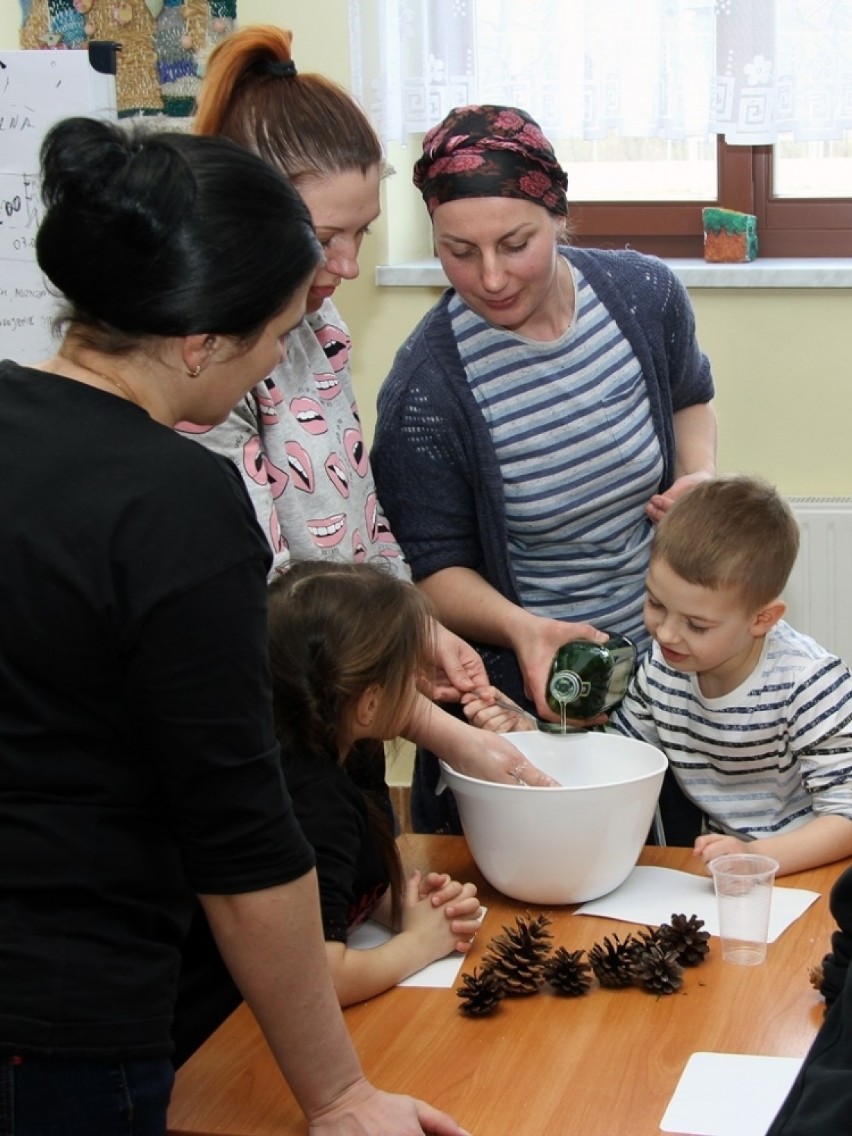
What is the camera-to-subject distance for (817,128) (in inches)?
109

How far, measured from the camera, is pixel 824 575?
294 cm

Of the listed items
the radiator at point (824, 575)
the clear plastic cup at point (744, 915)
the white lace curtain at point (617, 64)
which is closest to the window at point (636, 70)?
the white lace curtain at point (617, 64)

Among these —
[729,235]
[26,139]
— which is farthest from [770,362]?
[26,139]

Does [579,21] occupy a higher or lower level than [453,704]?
higher

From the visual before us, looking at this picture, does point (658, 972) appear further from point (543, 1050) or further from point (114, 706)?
point (114, 706)

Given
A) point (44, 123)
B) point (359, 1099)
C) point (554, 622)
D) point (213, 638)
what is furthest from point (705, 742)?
point (44, 123)

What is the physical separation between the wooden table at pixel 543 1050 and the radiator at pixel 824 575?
1572 mm

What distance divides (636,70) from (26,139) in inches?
46.1

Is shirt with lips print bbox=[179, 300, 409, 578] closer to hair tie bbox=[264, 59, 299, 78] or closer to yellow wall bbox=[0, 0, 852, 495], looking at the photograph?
hair tie bbox=[264, 59, 299, 78]

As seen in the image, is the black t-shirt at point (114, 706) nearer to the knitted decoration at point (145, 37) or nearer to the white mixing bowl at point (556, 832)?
the white mixing bowl at point (556, 832)

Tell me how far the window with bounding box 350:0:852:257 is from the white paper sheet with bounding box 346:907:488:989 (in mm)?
1792

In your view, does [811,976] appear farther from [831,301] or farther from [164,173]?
[831,301]

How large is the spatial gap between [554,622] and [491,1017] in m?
0.67

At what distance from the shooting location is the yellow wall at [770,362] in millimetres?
2938
